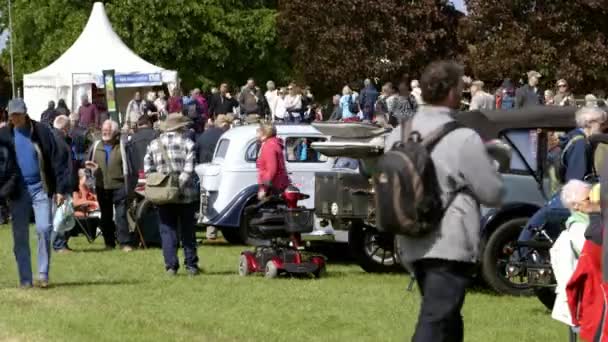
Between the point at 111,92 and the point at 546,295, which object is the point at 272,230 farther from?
the point at 111,92

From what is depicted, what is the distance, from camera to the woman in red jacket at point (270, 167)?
1883 cm

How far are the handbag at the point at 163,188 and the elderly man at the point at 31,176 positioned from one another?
1402 mm

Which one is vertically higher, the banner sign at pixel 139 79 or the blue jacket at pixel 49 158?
the blue jacket at pixel 49 158

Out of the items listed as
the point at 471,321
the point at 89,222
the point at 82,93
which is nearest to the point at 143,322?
the point at 471,321

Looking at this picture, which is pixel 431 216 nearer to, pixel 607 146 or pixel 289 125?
pixel 607 146

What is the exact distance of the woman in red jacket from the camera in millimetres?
18828

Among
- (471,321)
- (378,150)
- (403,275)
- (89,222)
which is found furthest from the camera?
(89,222)

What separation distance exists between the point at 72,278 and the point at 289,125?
18.4ft

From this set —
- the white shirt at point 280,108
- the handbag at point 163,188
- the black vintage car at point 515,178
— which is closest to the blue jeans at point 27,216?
the handbag at point 163,188

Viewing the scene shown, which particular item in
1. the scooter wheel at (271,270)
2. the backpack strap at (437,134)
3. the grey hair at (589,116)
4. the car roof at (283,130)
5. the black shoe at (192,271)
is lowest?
the black shoe at (192,271)

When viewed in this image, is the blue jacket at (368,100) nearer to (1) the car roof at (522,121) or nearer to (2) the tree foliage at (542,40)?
(2) the tree foliage at (542,40)

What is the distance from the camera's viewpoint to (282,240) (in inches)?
680

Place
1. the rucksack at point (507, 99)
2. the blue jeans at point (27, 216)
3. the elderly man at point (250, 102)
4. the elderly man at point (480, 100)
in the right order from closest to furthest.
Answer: the blue jeans at point (27, 216)
the elderly man at point (480, 100)
the rucksack at point (507, 99)
the elderly man at point (250, 102)

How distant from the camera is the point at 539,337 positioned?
1241 cm
